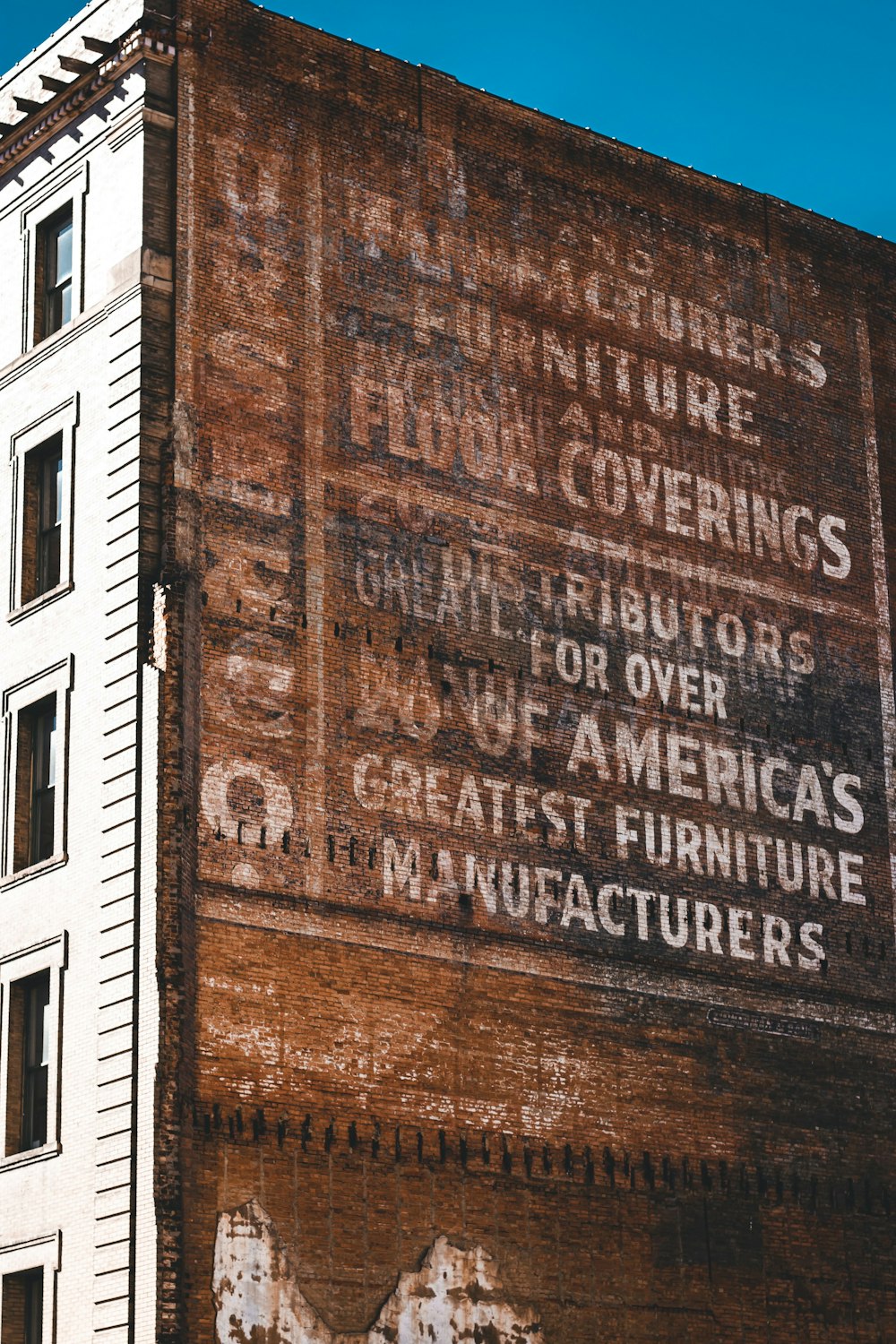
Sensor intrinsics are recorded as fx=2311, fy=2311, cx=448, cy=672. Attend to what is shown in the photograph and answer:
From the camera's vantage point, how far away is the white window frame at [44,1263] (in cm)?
2916

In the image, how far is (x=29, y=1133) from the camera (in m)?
30.8

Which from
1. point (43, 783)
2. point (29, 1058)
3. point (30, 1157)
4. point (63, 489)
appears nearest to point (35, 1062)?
point (29, 1058)

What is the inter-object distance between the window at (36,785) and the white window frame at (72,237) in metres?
5.62

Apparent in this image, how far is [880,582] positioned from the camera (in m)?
39.4

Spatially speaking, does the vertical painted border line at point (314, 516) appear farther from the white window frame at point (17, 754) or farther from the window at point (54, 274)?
the window at point (54, 274)

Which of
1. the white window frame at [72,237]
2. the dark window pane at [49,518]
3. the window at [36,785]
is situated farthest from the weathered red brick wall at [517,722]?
the window at [36,785]

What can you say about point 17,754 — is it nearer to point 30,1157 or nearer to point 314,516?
point 314,516

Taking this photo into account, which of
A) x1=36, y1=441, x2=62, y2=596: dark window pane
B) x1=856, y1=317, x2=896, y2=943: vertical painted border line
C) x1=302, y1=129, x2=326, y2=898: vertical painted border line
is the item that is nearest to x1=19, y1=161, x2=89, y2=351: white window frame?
x1=36, y1=441, x2=62, y2=596: dark window pane

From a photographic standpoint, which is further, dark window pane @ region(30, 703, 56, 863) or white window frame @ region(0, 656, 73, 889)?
dark window pane @ region(30, 703, 56, 863)

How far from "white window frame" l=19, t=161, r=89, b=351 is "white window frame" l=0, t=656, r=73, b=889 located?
17.2ft

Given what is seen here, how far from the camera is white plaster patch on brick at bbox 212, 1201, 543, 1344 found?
93.6 feet

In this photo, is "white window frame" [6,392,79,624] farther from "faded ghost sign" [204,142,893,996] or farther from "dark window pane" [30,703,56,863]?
"faded ghost sign" [204,142,893,996]

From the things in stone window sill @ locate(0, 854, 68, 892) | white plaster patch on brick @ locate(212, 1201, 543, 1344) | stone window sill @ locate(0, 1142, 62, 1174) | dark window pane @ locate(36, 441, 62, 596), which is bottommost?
white plaster patch on brick @ locate(212, 1201, 543, 1344)

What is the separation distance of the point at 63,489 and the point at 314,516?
3.67 m
